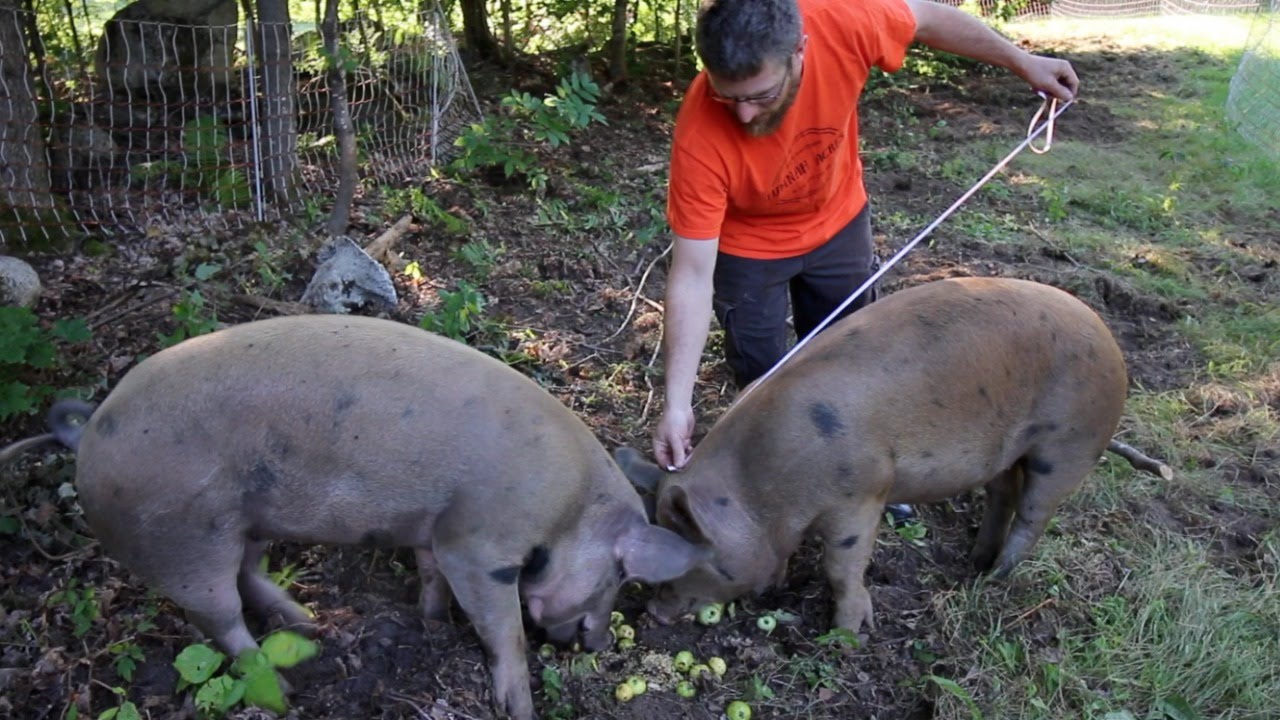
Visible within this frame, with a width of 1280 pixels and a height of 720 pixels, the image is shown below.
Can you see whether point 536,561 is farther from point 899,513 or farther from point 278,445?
point 899,513

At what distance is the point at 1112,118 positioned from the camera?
428 inches

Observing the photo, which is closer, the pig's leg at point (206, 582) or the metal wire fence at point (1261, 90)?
the pig's leg at point (206, 582)

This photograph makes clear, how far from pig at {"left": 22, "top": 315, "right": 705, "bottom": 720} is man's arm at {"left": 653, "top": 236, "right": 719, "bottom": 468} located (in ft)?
1.14

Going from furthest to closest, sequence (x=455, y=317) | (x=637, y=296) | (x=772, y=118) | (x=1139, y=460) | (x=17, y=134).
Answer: (x=637, y=296) < (x=17, y=134) < (x=455, y=317) < (x=1139, y=460) < (x=772, y=118)

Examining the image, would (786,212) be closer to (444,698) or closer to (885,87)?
(444,698)

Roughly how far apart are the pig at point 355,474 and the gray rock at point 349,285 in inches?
79.7

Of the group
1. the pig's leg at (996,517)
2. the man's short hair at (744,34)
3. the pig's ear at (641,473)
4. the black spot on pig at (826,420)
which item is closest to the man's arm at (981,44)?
the man's short hair at (744,34)

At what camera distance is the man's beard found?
349 cm

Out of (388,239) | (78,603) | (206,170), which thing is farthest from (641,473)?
(206,170)

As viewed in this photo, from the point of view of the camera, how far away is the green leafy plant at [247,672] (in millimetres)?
2830

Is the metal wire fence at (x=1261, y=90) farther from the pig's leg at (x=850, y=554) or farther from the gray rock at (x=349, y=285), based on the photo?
the gray rock at (x=349, y=285)

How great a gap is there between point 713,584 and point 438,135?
5212mm

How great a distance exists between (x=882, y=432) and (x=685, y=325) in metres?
0.75

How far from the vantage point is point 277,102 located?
263 inches
